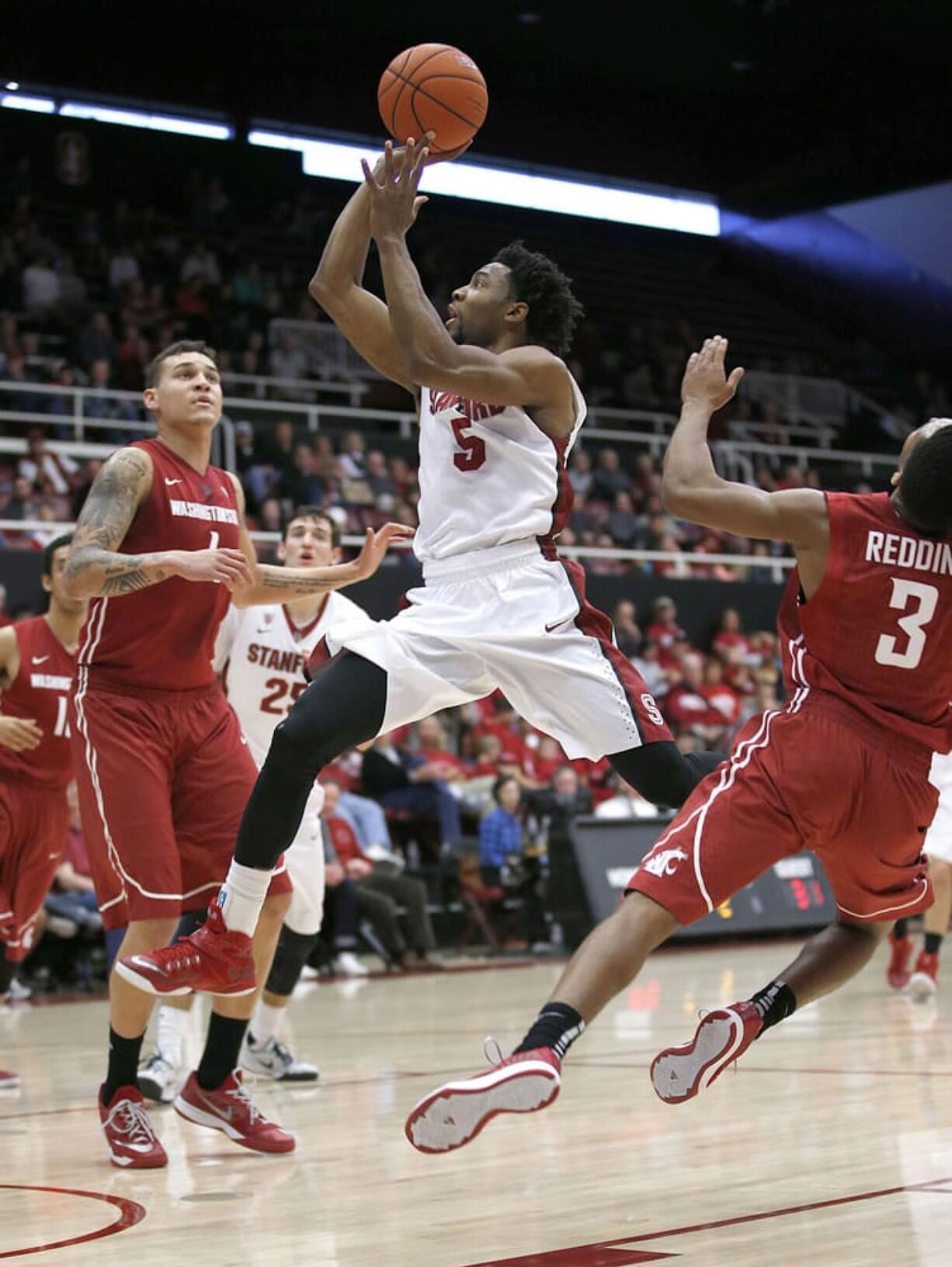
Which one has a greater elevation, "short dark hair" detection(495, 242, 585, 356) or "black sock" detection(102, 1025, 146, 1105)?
"short dark hair" detection(495, 242, 585, 356)

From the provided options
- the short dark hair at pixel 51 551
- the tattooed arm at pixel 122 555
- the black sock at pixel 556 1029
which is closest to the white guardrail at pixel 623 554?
the short dark hair at pixel 51 551

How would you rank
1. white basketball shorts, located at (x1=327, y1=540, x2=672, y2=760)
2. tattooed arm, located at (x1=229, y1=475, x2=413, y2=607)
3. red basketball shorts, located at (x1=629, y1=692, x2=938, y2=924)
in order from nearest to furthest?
red basketball shorts, located at (x1=629, y1=692, x2=938, y2=924)
white basketball shorts, located at (x1=327, y1=540, x2=672, y2=760)
tattooed arm, located at (x1=229, y1=475, x2=413, y2=607)

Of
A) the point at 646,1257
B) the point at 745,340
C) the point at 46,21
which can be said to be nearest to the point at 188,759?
the point at 646,1257

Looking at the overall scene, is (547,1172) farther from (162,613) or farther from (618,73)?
(618,73)

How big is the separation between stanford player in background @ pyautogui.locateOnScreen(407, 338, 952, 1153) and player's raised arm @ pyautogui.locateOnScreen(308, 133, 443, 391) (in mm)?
1158

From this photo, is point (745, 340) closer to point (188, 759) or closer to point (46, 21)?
point (46, 21)

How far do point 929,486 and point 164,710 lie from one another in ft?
7.88

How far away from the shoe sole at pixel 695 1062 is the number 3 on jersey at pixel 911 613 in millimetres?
936

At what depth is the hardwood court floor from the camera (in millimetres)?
3719

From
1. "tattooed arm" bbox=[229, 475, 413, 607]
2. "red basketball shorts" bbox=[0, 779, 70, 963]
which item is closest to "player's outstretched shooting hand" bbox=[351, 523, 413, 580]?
"tattooed arm" bbox=[229, 475, 413, 607]

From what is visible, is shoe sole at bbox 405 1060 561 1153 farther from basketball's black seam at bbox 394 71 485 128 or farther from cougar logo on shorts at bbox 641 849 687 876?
basketball's black seam at bbox 394 71 485 128

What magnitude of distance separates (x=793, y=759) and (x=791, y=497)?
1.98 feet

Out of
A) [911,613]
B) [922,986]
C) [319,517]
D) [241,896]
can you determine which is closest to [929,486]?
[911,613]

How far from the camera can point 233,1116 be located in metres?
5.09
